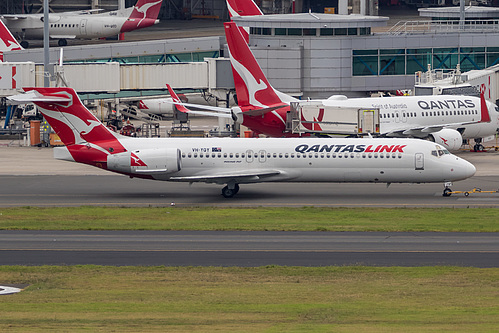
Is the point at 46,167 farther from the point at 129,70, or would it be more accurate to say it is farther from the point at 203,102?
the point at 203,102

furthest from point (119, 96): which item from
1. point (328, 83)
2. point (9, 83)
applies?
point (328, 83)

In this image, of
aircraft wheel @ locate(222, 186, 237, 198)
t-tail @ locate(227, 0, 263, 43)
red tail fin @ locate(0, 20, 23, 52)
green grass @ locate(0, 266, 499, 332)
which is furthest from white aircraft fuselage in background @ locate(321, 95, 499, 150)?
red tail fin @ locate(0, 20, 23, 52)

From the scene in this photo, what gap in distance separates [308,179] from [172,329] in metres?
30.0

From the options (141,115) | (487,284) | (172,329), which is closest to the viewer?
(172,329)

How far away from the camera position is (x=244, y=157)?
57.5m

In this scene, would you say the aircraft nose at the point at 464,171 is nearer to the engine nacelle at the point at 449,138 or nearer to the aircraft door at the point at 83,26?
the engine nacelle at the point at 449,138

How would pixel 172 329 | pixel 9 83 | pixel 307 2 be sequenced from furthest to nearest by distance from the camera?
pixel 307 2
pixel 9 83
pixel 172 329

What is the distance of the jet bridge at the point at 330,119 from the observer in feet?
238

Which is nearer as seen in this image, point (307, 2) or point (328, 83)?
point (328, 83)

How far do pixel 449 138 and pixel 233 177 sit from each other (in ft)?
76.1

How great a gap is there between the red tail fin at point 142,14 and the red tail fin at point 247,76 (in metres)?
65.1

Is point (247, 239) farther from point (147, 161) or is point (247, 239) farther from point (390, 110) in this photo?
point (390, 110)

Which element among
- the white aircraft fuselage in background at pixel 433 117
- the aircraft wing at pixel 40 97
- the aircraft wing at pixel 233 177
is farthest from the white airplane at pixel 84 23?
the aircraft wing at pixel 233 177

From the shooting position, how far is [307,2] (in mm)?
183750
